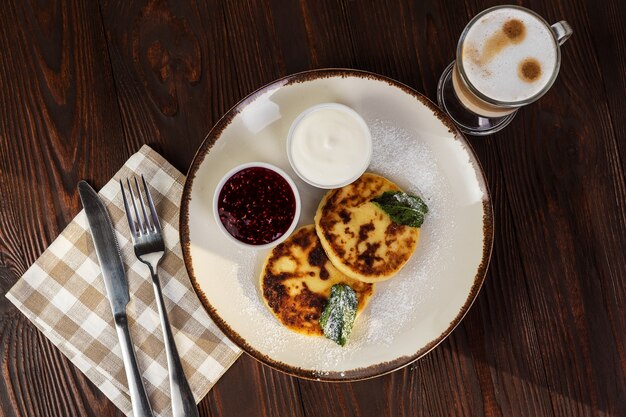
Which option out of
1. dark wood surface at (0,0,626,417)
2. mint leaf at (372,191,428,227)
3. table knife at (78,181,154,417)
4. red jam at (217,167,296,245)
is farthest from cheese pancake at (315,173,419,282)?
table knife at (78,181,154,417)

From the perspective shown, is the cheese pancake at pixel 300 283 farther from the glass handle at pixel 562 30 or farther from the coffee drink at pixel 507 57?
the glass handle at pixel 562 30

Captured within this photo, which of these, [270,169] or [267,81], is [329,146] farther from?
[267,81]

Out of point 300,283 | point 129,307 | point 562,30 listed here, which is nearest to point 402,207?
point 300,283

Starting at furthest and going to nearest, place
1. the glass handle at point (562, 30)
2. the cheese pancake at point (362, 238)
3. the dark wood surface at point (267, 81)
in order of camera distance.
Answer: the dark wood surface at point (267, 81)
the cheese pancake at point (362, 238)
the glass handle at point (562, 30)

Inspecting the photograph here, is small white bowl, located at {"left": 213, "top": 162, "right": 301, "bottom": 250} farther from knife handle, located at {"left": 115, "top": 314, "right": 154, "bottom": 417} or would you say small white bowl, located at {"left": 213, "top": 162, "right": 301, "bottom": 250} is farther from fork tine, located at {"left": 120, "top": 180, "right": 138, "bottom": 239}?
knife handle, located at {"left": 115, "top": 314, "right": 154, "bottom": 417}

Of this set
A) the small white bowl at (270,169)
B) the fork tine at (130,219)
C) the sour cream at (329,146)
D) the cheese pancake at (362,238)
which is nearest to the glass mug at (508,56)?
the sour cream at (329,146)

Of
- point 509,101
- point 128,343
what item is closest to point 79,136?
point 128,343
